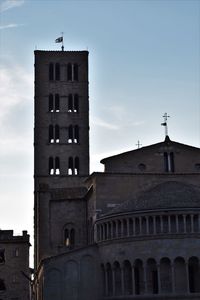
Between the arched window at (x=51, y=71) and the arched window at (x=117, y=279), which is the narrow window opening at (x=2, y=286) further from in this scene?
the arched window at (x=117, y=279)

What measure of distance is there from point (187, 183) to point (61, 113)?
17.9 metres

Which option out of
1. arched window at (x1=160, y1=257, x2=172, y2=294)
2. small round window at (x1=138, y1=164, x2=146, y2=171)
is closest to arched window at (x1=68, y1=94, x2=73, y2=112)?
small round window at (x1=138, y1=164, x2=146, y2=171)

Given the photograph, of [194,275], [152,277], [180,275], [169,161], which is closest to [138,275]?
[152,277]

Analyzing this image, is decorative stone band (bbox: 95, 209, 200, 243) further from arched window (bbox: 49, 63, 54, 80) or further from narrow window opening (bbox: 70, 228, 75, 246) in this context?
arched window (bbox: 49, 63, 54, 80)

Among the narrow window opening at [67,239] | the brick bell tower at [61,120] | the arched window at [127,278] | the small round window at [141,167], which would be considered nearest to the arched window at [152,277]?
the arched window at [127,278]

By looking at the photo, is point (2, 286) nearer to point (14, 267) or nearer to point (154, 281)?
point (14, 267)

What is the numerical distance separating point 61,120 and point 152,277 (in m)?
22.8

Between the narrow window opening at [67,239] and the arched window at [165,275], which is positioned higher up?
the narrow window opening at [67,239]

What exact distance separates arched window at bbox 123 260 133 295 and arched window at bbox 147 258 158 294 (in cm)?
115

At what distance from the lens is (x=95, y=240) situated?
137 feet

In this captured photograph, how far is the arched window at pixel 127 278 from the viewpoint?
37875 mm

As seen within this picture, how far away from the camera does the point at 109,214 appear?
3956 centimetres

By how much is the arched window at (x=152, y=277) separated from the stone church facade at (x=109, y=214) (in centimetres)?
6

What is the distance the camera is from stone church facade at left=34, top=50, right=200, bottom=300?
3722 cm
